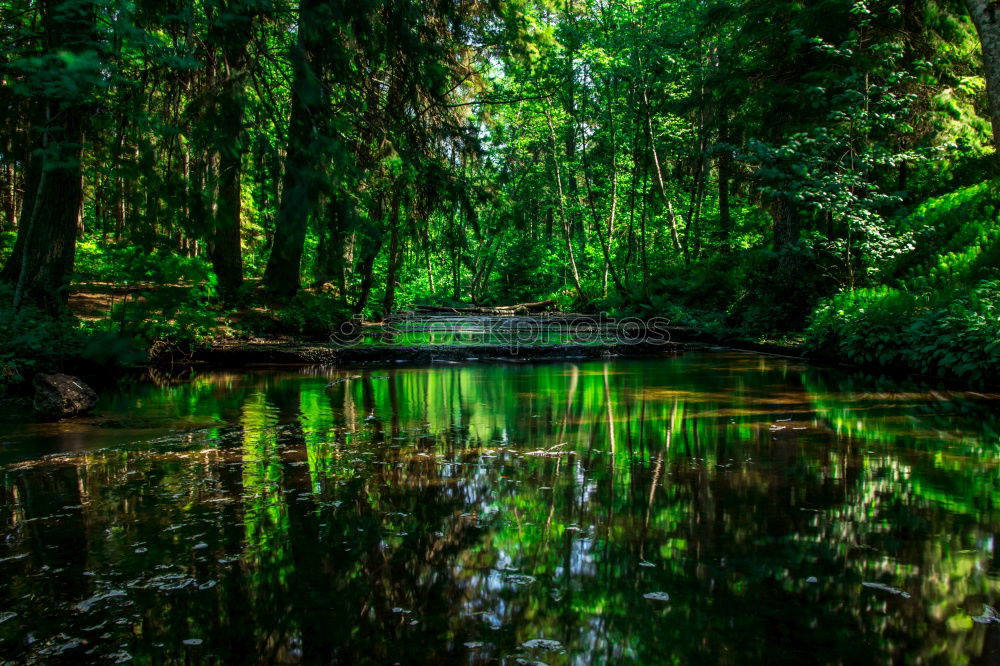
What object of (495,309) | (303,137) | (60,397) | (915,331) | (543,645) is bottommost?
(543,645)

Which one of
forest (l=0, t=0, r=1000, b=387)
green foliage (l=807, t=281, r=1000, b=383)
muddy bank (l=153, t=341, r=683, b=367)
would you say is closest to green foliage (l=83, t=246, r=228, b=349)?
forest (l=0, t=0, r=1000, b=387)

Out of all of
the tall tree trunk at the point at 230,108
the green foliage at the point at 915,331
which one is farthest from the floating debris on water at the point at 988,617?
the green foliage at the point at 915,331

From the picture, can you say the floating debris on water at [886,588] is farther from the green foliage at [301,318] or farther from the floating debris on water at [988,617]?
the green foliage at [301,318]

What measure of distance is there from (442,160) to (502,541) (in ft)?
14.6

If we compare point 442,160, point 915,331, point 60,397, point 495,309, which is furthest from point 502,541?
point 495,309

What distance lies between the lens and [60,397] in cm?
602

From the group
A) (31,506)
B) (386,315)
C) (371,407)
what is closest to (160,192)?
(31,506)

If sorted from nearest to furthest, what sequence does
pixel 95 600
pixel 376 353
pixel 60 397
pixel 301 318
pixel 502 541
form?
pixel 95 600 → pixel 502 541 → pixel 60 397 → pixel 376 353 → pixel 301 318

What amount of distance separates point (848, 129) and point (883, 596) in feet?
40.4

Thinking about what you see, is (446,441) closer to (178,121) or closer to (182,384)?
(178,121)

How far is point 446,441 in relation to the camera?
4.94 m

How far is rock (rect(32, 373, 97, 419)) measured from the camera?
5.98m

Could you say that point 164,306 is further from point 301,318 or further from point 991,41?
point 991,41

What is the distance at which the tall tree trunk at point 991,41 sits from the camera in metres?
6.52
